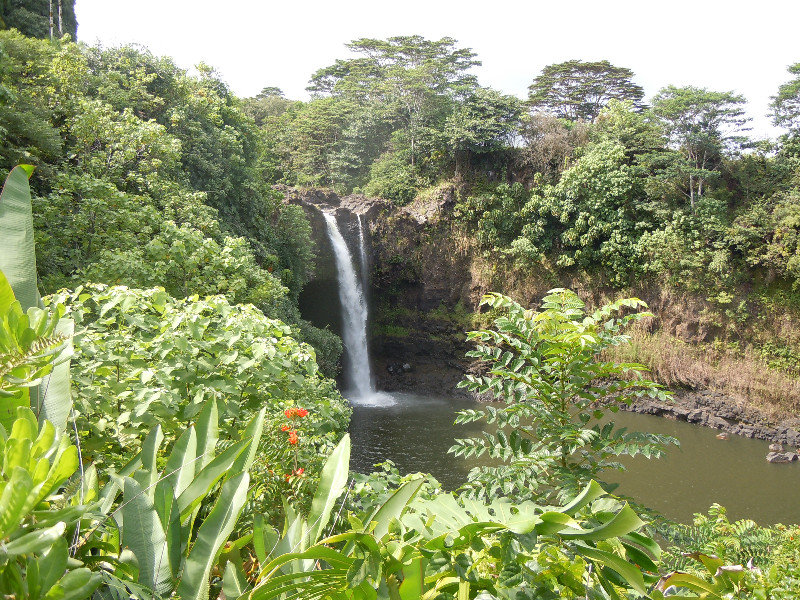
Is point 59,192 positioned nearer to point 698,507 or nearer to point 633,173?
point 698,507

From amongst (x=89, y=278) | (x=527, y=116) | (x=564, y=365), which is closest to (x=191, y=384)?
(x=564, y=365)

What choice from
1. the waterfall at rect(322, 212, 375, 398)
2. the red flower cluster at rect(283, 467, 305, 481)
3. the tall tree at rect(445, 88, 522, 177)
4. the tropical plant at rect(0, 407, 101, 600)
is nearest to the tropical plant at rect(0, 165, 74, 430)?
the tropical plant at rect(0, 407, 101, 600)

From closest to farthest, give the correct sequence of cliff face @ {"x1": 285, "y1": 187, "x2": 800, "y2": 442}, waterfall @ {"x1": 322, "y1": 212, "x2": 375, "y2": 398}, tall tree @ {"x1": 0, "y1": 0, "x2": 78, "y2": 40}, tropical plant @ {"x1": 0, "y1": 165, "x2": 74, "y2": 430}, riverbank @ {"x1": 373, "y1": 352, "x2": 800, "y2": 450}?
tropical plant @ {"x1": 0, "y1": 165, "x2": 74, "y2": 430} → riverbank @ {"x1": 373, "y1": 352, "x2": 800, "y2": 450} → tall tree @ {"x1": 0, "y1": 0, "x2": 78, "y2": 40} → cliff face @ {"x1": 285, "y1": 187, "x2": 800, "y2": 442} → waterfall @ {"x1": 322, "y1": 212, "x2": 375, "y2": 398}

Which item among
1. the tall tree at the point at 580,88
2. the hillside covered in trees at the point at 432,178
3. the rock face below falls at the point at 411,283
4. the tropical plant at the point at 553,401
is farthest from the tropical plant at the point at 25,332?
the tall tree at the point at 580,88

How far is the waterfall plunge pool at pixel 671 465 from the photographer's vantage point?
10.5 m

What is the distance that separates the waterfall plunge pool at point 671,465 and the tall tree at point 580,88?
17949mm

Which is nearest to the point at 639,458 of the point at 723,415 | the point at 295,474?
the point at 723,415

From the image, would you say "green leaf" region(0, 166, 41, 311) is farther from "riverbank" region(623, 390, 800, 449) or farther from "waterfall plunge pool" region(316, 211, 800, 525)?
"riverbank" region(623, 390, 800, 449)

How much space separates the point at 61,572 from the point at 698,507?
39.7 ft

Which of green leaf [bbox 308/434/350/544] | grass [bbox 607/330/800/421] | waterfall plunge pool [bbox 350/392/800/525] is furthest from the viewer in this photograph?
grass [bbox 607/330/800/421]

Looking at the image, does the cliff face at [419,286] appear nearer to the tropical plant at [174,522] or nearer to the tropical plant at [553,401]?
the tropical plant at [553,401]

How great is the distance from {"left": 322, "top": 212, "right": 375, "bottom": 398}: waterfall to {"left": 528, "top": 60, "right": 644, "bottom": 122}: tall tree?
565 inches

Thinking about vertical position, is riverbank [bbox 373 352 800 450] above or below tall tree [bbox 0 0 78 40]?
below

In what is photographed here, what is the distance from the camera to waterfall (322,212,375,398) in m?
19.2
